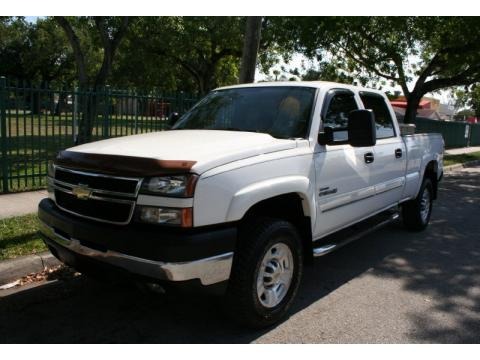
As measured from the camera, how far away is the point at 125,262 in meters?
3.12

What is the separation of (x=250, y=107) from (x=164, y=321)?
81.6 inches

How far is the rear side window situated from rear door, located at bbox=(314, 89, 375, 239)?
1.47ft

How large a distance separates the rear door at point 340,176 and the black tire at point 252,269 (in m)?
0.64

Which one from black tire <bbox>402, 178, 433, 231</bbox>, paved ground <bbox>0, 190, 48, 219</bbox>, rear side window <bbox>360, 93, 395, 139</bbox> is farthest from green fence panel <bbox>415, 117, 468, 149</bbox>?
paved ground <bbox>0, 190, 48, 219</bbox>

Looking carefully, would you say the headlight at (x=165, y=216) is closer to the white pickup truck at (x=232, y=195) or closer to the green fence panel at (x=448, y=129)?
the white pickup truck at (x=232, y=195)

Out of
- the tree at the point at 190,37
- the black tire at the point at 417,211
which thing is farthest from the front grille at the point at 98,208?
the tree at the point at 190,37

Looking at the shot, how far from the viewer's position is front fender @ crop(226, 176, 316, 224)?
3.24m

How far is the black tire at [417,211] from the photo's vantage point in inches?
267

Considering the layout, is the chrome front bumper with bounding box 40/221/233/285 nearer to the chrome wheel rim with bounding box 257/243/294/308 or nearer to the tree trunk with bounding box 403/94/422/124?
the chrome wheel rim with bounding box 257/243/294/308

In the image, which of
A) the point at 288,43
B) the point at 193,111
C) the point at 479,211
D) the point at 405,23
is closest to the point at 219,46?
the point at 288,43

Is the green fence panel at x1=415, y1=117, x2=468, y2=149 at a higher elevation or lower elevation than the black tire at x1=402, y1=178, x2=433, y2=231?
higher

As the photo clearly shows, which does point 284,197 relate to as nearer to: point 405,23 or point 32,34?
point 405,23

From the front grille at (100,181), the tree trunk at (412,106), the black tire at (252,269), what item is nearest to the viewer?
the front grille at (100,181)

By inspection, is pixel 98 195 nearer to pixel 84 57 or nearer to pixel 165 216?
pixel 165 216
